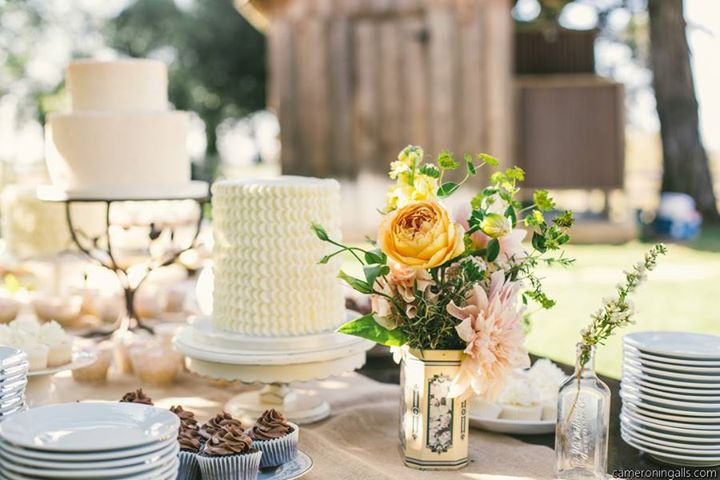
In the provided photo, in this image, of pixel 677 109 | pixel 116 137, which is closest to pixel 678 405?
pixel 116 137

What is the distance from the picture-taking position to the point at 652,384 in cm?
187

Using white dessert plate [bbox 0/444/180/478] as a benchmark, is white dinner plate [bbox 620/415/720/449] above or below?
below

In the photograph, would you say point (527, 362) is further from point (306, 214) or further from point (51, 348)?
point (51, 348)

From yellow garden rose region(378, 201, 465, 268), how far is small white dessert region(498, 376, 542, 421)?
59 centimetres

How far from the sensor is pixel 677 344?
1.96 metres

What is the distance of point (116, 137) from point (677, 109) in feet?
36.8

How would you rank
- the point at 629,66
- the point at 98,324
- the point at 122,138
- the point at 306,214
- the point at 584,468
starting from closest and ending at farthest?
the point at 584,468, the point at 306,214, the point at 122,138, the point at 98,324, the point at 629,66

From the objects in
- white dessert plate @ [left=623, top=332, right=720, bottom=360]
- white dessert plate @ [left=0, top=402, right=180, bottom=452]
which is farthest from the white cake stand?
white dessert plate @ [left=623, top=332, right=720, bottom=360]

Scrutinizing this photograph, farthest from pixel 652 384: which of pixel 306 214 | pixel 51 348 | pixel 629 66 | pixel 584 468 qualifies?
pixel 629 66

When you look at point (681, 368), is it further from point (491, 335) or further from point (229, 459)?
point (229, 459)

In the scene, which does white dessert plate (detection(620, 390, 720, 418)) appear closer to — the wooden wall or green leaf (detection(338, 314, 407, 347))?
green leaf (detection(338, 314, 407, 347))

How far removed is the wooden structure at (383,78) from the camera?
9977 millimetres

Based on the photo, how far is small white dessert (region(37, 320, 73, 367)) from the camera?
7.29ft

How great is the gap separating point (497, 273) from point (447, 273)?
104mm
